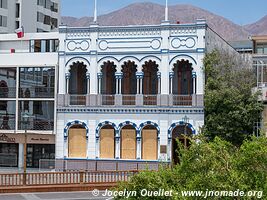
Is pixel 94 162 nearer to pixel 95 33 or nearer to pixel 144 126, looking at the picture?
pixel 144 126

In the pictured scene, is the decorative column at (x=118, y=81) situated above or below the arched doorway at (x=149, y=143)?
above

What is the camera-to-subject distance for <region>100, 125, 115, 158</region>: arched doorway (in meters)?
36.7

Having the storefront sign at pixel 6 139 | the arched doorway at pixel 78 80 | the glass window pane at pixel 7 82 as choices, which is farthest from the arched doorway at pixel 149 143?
the glass window pane at pixel 7 82

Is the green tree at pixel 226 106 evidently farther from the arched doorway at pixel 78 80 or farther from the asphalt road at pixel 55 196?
the asphalt road at pixel 55 196

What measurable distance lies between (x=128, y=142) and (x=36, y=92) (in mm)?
7599

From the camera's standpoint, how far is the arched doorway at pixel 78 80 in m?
38.7

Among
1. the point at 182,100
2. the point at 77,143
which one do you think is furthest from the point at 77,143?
the point at 182,100

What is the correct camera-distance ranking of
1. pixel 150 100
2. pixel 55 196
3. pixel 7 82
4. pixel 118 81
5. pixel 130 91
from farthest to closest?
pixel 7 82
pixel 130 91
pixel 118 81
pixel 150 100
pixel 55 196

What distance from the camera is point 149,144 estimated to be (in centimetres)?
3609

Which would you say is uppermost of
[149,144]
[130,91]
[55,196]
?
[130,91]

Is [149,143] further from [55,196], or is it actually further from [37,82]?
[55,196]

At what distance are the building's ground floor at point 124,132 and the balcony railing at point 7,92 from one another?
4.08m

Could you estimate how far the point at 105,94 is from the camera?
38.1m

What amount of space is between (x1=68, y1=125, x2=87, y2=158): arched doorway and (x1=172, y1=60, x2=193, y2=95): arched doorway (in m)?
6.83
